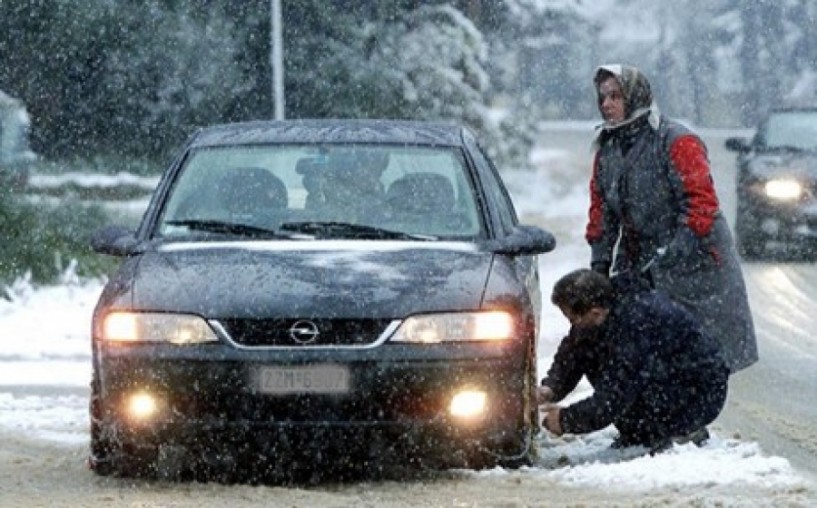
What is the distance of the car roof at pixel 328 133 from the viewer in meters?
9.50

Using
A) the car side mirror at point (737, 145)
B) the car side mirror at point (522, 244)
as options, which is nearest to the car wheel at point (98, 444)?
the car side mirror at point (522, 244)

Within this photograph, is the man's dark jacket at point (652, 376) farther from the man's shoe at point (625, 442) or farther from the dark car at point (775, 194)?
the dark car at point (775, 194)

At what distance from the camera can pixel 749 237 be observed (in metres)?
22.1

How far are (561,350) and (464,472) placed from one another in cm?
92

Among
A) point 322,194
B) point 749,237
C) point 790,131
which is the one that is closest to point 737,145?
point 749,237

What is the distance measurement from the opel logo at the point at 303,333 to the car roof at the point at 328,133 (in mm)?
1866

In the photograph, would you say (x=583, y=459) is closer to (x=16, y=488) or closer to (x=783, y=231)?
(x=16, y=488)

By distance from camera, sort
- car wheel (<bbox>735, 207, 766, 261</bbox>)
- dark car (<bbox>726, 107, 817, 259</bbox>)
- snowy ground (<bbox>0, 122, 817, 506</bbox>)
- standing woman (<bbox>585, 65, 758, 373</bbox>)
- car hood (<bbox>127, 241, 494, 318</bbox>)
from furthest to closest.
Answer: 1. car wheel (<bbox>735, 207, 766, 261</bbox>)
2. dark car (<bbox>726, 107, 817, 259</bbox>)
3. standing woman (<bbox>585, 65, 758, 373</bbox>)
4. car hood (<bbox>127, 241, 494, 318</bbox>)
5. snowy ground (<bbox>0, 122, 817, 506</bbox>)

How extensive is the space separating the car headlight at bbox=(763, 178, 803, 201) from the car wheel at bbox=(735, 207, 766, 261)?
16.2 inches

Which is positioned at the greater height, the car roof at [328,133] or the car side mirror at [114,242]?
the car roof at [328,133]

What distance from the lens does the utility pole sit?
1387 inches

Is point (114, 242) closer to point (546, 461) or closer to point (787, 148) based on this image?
point (546, 461)

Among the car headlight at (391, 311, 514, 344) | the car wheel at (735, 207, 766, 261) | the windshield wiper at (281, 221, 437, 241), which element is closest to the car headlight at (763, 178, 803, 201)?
the car wheel at (735, 207, 766, 261)

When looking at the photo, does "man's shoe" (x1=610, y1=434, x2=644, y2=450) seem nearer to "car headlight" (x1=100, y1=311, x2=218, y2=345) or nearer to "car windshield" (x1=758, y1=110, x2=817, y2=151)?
"car headlight" (x1=100, y1=311, x2=218, y2=345)
